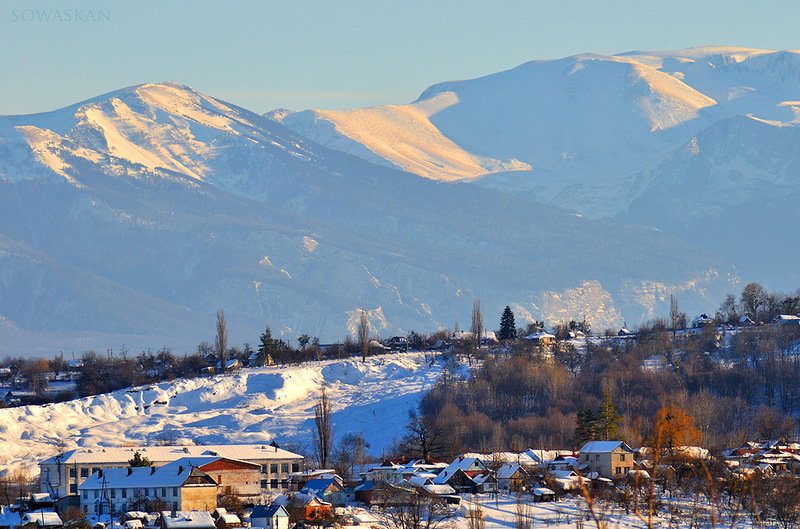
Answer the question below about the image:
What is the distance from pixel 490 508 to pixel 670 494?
11.5 meters

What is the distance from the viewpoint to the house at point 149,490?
80.5 metres

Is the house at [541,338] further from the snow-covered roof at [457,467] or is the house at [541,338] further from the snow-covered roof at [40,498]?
the snow-covered roof at [40,498]

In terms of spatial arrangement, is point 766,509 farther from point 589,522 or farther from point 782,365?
point 782,365

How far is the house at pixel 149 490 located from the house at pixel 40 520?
22.8 feet

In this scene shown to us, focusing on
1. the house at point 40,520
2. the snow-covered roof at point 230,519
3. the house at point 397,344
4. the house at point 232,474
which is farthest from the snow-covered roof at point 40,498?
the house at point 397,344

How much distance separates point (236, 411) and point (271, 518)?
59296 mm

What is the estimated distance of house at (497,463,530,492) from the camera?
289 ft

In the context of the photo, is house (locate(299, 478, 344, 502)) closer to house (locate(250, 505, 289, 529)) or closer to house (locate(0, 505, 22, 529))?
house (locate(250, 505, 289, 529))

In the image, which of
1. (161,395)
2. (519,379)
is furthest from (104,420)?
(519,379)

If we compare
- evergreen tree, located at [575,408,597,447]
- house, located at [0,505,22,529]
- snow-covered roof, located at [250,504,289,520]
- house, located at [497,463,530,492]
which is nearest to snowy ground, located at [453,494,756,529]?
house, located at [497,463,530,492]

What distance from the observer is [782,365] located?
431 ft

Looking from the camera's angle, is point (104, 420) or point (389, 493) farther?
point (104, 420)

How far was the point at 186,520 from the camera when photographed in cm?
7038

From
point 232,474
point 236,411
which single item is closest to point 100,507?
point 232,474
